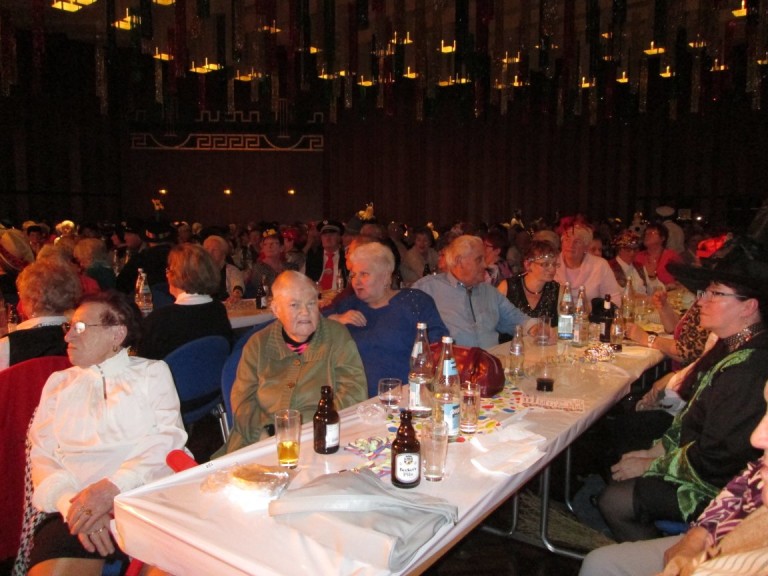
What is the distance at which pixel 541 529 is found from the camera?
3367 millimetres

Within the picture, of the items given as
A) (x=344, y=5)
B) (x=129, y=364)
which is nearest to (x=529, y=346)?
(x=129, y=364)

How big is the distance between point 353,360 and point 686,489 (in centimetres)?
144

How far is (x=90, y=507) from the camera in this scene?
2133mm

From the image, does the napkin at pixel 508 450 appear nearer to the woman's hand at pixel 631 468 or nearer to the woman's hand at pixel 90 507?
the woman's hand at pixel 631 468

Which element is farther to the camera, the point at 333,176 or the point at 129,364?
the point at 333,176

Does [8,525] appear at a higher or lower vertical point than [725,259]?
lower

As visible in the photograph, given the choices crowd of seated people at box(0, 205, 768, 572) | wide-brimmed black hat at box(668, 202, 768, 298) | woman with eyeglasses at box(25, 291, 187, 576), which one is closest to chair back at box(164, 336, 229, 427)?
crowd of seated people at box(0, 205, 768, 572)

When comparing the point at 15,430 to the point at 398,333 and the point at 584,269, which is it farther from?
the point at 584,269

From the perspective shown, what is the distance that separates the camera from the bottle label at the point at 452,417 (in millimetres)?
2367

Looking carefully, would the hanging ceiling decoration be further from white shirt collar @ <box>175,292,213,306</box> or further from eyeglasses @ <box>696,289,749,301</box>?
eyeglasses @ <box>696,289,749,301</box>

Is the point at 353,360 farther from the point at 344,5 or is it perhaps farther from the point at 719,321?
the point at 344,5

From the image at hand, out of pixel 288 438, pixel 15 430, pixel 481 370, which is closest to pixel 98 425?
pixel 15 430

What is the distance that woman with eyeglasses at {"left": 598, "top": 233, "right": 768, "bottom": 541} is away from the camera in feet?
7.52

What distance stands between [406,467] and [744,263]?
1542 mm
